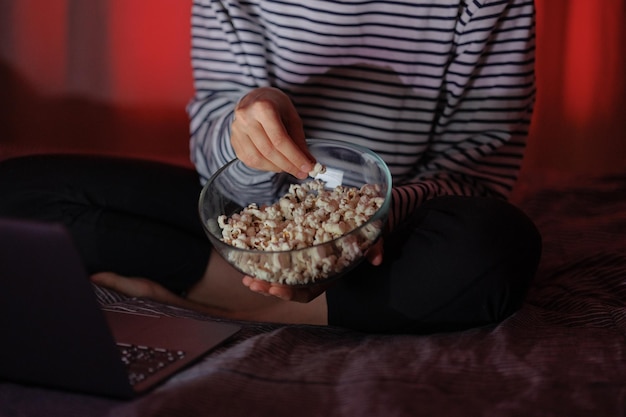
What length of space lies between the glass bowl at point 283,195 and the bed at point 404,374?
0.08 metres

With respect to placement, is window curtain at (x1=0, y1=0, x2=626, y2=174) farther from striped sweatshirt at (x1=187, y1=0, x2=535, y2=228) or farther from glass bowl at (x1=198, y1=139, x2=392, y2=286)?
glass bowl at (x1=198, y1=139, x2=392, y2=286)

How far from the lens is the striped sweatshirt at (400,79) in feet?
3.84

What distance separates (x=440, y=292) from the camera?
3.19 feet

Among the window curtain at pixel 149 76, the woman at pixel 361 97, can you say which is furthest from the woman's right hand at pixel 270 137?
the window curtain at pixel 149 76

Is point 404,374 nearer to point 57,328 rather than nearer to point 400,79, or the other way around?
point 57,328

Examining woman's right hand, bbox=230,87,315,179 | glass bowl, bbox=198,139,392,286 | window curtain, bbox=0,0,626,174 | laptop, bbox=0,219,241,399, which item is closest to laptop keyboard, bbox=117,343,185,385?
laptop, bbox=0,219,241,399

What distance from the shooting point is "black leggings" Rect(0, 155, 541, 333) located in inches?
38.0

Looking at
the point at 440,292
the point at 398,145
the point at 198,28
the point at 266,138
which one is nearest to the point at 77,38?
the point at 198,28

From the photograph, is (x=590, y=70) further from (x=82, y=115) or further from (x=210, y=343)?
(x=210, y=343)

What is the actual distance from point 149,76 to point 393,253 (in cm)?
112

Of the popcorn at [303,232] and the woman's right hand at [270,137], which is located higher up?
the woman's right hand at [270,137]

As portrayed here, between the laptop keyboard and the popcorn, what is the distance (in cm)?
12

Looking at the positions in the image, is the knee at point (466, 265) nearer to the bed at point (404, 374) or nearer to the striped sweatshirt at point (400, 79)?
the bed at point (404, 374)

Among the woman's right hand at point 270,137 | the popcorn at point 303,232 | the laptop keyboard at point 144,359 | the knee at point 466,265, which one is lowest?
the laptop keyboard at point 144,359
